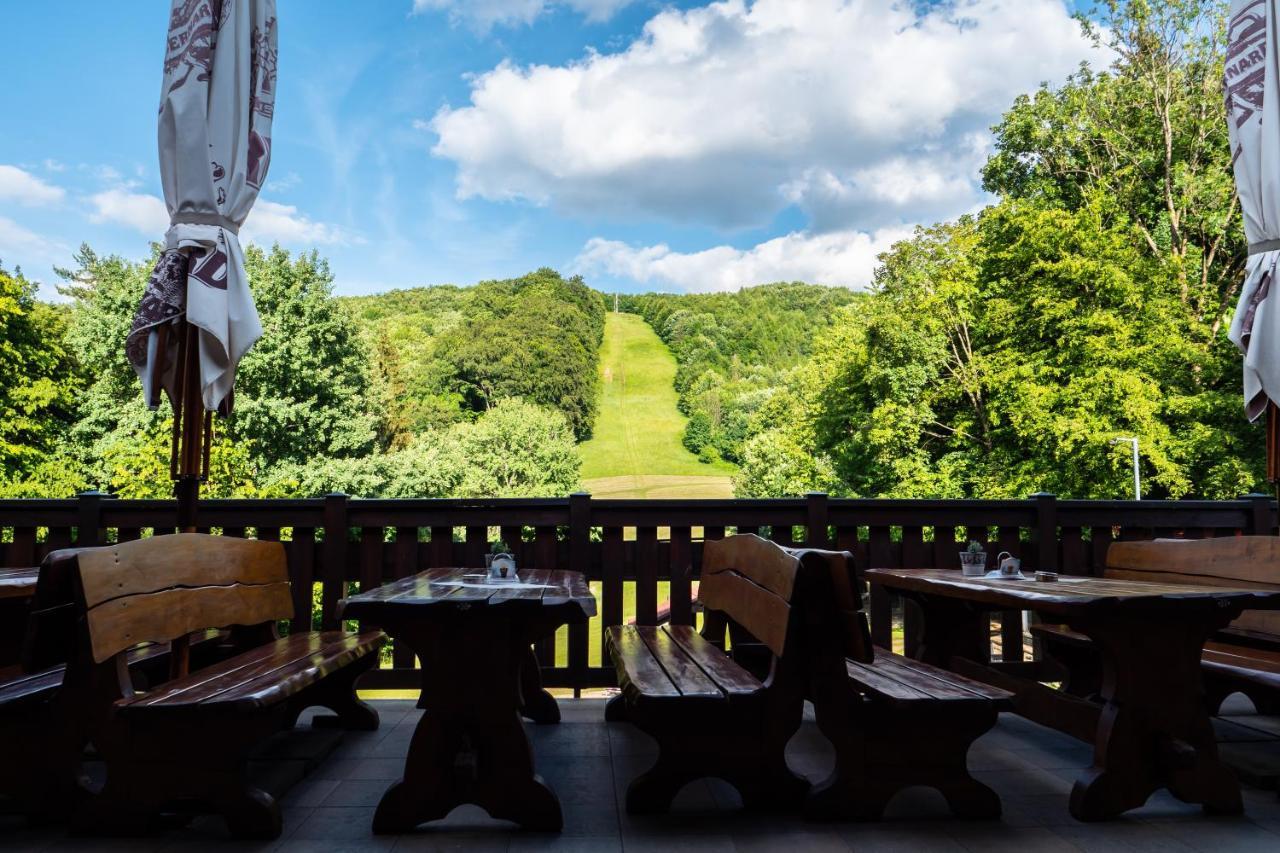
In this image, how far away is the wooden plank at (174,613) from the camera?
2.45m

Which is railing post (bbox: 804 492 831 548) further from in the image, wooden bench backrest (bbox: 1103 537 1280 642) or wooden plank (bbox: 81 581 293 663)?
wooden plank (bbox: 81 581 293 663)

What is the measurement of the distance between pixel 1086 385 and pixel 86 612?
20900 millimetres

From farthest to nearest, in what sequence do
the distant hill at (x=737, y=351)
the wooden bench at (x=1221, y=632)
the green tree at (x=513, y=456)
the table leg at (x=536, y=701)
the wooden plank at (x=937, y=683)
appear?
the distant hill at (x=737, y=351) < the green tree at (x=513, y=456) < the table leg at (x=536, y=701) < the wooden bench at (x=1221, y=632) < the wooden plank at (x=937, y=683)

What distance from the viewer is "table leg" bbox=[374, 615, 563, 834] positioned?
2.52 meters

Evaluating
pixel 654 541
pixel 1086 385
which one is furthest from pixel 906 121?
pixel 654 541

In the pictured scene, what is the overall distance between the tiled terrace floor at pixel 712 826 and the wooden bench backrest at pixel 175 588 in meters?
0.62

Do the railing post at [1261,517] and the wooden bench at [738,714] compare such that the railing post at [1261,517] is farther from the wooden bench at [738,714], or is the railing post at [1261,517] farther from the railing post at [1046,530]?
the wooden bench at [738,714]

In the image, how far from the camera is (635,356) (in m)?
76.9

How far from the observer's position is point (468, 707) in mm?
2557

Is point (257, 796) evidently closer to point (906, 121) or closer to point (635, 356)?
point (906, 121)

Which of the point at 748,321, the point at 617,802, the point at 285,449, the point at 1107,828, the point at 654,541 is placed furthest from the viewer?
the point at 748,321

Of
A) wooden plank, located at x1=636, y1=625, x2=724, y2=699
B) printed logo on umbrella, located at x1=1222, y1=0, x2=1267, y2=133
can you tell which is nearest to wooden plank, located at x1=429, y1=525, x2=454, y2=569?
wooden plank, located at x1=636, y1=625, x2=724, y2=699

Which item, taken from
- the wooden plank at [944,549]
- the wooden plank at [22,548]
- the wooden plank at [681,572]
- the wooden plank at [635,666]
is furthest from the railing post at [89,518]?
the wooden plank at [944,549]

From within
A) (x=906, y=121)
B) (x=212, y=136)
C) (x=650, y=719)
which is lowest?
(x=650, y=719)
